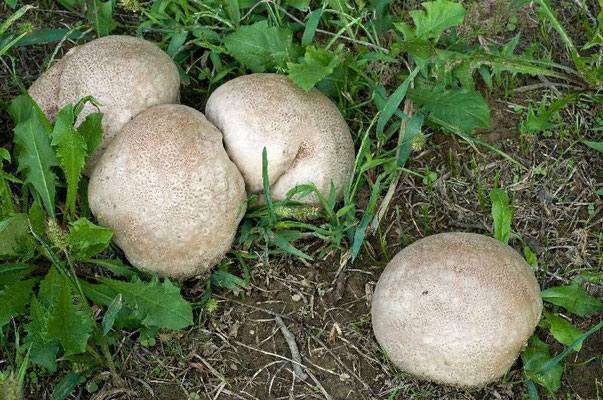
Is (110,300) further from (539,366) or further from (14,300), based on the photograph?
(539,366)

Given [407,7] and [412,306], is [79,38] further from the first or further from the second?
[412,306]

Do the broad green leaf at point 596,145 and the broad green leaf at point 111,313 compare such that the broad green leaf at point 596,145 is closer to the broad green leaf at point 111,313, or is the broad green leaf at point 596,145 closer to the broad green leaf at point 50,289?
the broad green leaf at point 111,313

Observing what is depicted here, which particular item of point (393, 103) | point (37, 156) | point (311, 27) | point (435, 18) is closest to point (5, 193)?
point (37, 156)

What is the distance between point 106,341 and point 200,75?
140 centimetres

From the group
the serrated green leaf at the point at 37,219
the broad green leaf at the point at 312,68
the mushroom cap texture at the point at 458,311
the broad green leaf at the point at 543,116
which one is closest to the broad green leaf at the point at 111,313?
the serrated green leaf at the point at 37,219

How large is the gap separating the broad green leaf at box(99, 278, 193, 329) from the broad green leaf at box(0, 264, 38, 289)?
0.44 m

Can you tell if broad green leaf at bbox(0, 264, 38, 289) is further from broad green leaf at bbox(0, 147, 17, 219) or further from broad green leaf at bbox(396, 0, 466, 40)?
broad green leaf at bbox(396, 0, 466, 40)

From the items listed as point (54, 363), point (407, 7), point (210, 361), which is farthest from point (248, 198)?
point (407, 7)

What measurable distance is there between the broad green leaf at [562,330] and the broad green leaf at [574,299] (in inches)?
3.3

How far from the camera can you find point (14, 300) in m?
3.11

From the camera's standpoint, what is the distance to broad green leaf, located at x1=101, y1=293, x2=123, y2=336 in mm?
3029

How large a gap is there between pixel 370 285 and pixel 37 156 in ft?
5.13

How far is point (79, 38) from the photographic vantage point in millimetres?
3938

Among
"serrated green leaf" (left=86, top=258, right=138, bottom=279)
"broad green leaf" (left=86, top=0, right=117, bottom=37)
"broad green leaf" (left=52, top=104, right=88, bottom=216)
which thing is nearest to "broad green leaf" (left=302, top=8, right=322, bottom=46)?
"broad green leaf" (left=86, top=0, right=117, bottom=37)
